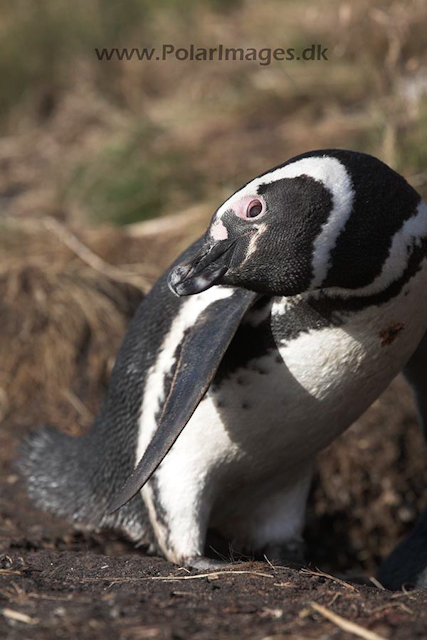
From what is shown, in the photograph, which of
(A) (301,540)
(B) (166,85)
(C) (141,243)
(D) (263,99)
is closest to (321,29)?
(D) (263,99)

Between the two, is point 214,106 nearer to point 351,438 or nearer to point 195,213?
point 195,213

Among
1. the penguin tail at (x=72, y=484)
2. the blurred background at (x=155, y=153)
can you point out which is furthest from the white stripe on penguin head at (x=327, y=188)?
the blurred background at (x=155, y=153)

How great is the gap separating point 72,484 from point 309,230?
166 centimetres

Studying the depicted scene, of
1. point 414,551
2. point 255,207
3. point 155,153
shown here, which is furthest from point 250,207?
point 155,153

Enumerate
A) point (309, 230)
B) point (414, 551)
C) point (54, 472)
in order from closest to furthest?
1. point (309, 230)
2. point (414, 551)
3. point (54, 472)

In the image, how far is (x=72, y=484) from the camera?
12.4 ft

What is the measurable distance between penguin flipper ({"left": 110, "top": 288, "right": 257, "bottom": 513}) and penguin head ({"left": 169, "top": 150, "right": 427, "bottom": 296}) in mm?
186

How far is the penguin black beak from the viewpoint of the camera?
2.68 metres

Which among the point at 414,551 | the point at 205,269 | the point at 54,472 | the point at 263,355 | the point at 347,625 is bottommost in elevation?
the point at 414,551

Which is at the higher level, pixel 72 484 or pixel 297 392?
pixel 297 392

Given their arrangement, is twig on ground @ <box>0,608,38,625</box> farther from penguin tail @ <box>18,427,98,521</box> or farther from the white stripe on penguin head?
penguin tail @ <box>18,427,98,521</box>

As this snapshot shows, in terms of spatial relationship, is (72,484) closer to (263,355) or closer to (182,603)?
(263,355)

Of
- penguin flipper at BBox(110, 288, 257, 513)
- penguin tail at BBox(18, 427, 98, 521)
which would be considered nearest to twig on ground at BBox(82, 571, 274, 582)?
penguin flipper at BBox(110, 288, 257, 513)

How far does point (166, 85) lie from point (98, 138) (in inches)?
60.2
